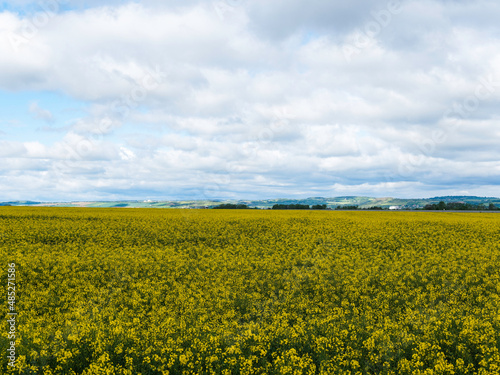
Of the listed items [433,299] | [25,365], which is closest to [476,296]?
[433,299]

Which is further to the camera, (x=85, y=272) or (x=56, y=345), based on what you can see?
(x=85, y=272)

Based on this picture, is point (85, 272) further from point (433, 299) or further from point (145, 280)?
point (433, 299)

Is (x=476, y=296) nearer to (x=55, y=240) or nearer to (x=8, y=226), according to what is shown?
(x=55, y=240)

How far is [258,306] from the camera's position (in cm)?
1336

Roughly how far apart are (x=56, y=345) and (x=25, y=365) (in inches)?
37.1

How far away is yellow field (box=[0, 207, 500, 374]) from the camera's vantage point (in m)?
8.22

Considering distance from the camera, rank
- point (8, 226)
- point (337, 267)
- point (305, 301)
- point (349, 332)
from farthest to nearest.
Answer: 1. point (8, 226)
2. point (337, 267)
3. point (305, 301)
4. point (349, 332)

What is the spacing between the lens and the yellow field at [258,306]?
27.0 feet

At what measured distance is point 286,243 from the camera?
25734mm

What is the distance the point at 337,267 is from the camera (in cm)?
1808

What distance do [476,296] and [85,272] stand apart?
64.5ft

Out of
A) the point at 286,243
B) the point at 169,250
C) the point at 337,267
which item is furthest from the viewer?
the point at 286,243

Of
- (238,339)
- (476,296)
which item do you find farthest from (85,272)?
(476,296)

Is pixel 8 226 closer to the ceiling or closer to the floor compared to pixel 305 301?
closer to the ceiling
